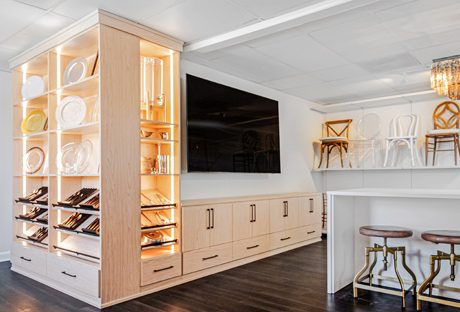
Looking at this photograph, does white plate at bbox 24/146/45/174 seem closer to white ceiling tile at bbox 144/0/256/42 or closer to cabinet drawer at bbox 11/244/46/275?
cabinet drawer at bbox 11/244/46/275

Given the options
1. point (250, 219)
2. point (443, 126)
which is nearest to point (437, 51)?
point (443, 126)

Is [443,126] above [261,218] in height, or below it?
above

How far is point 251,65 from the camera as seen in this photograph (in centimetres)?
469

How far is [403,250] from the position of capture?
321 cm

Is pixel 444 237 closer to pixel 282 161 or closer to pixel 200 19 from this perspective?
pixel 200 19

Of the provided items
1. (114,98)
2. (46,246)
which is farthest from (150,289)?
(114,98)

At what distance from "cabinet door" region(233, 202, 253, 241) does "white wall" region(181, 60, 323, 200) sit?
15.7 inches

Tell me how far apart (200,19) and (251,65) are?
148 centimetres

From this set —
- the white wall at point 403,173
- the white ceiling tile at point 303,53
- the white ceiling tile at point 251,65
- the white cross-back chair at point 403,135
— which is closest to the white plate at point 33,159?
the white ceiling tile at point 251,65

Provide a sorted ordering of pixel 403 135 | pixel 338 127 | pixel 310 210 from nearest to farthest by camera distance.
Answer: pixel 310 210 → pixel 403 135 → pixel 338 127

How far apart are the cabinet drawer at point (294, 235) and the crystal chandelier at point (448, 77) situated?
2.74 metres

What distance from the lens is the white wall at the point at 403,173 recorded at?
623 cm

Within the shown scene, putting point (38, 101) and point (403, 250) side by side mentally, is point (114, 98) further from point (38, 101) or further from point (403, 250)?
point (403, 250)

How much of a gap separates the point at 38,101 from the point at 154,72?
1547 millimetres
